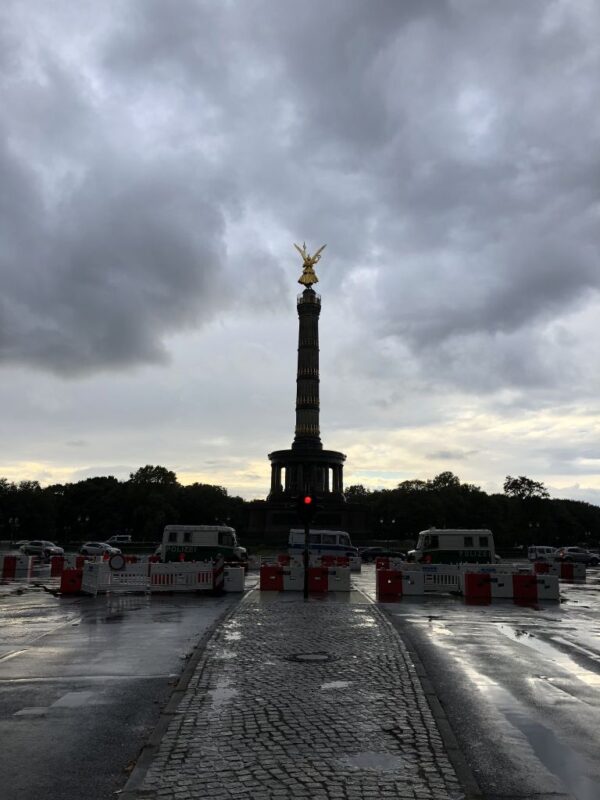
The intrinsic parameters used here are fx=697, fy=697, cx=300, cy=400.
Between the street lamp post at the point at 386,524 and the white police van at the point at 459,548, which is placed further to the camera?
the street lamp post at the point at 386,524

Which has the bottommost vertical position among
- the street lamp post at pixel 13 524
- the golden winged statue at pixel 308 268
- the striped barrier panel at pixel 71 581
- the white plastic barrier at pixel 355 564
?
the striped barrier panel at pixel 71 581

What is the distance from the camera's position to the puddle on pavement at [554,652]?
1101 centimetres

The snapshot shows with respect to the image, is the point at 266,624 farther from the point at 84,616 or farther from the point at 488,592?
the point at 488,592

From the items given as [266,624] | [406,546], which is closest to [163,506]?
[406,546]

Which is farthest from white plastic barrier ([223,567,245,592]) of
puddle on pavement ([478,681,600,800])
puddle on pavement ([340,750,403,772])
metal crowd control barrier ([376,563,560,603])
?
puddle on pavement ([340,750,403,772])

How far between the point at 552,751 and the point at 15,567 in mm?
32639

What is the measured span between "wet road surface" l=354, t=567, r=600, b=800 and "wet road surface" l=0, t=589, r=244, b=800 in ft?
11.8

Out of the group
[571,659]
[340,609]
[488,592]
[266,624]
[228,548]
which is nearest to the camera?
[571,659]

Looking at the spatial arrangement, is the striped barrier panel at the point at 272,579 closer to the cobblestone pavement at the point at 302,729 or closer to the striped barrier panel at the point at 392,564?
the striped barrier panel at the point at 392,564

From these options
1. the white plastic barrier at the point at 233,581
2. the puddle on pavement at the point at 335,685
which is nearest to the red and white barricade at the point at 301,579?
the white plastic barrier at the point at 233,581

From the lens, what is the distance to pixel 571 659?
12523 mm

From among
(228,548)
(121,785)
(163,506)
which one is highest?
(163,506)

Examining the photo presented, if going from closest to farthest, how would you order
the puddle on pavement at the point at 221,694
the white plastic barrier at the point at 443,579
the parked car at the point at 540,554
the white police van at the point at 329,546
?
the puddle on pavement at the point at 221,694 < the white plastic barrier at the point at 443,579 < the white police van at the point at 329,546 < the parked car at the point at 540,554

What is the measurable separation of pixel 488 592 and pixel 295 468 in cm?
7616
